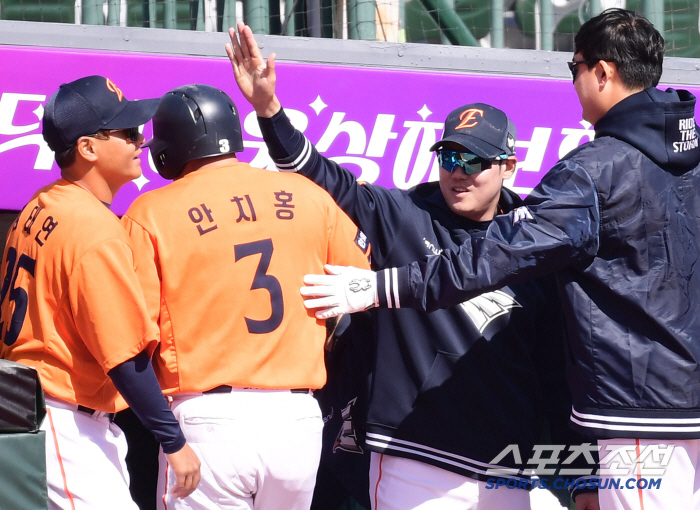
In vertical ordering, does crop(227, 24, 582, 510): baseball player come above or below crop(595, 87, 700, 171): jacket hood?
below

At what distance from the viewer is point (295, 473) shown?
8.02 feet

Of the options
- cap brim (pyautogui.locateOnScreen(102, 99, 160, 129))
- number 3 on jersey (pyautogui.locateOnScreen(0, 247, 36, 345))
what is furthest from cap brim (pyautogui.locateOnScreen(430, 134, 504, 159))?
number 3 on jersey (pyautogui.locateOnScreen(0, 247, 36, 345))

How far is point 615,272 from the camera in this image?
2.37m

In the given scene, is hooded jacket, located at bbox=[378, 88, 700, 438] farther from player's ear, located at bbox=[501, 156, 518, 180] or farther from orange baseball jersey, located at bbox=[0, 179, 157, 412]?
orange baseball jersey, located at bbox=[0, 179, 157, 412]

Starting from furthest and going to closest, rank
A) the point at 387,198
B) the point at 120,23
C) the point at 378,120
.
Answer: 1. the point at 120,23
2. the point at 378,120
3. the point at 387,198

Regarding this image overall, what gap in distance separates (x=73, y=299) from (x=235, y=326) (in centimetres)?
42

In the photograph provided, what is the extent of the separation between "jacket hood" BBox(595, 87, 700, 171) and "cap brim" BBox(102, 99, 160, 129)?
129 centimetres

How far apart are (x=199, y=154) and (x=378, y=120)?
4.66 feet

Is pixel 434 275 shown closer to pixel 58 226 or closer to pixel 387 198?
pixel 387 198

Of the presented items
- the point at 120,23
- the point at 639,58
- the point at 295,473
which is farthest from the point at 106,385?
the point at 120,23

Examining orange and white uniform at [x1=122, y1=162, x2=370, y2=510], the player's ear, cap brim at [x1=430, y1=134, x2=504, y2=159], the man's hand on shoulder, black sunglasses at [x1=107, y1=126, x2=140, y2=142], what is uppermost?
the man's hand on shoulder

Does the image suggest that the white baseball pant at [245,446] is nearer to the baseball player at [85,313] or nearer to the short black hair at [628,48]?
the baseball player at [85,313]

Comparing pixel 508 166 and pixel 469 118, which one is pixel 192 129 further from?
pixel 508 166

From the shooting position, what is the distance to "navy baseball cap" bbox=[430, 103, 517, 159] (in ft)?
9.36
